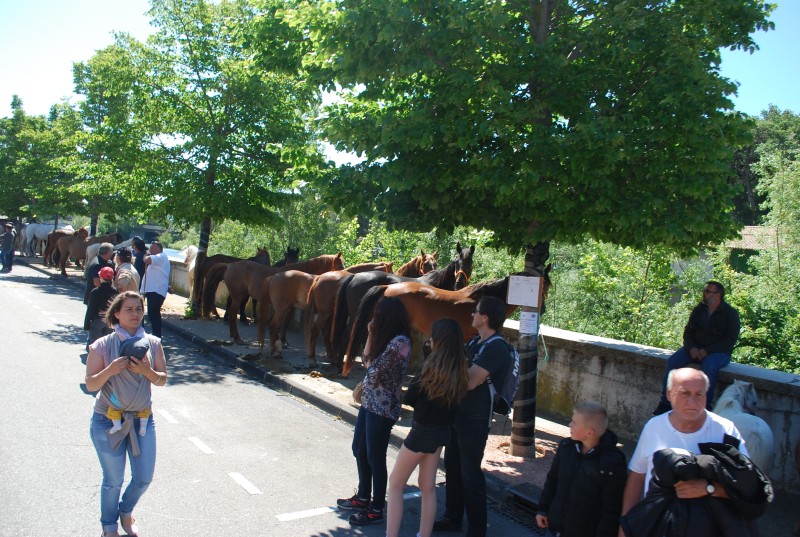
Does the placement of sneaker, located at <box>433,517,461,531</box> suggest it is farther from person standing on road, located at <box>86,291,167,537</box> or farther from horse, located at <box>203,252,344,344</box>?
horse, located at <box>203,252,344,344</box>

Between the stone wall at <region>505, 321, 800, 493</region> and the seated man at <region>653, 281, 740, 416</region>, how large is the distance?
20 centimetres

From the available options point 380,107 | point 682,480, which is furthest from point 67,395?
point 682,480

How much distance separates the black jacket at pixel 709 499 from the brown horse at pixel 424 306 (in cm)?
514

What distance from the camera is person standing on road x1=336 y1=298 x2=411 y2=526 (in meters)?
4.84

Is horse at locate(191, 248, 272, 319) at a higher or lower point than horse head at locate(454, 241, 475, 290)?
lower

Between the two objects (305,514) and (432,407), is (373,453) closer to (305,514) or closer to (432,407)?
(305,514)

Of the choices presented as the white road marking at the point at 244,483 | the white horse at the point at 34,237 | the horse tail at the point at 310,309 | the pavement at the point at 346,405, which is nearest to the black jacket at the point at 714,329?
the pavement at the point at 346,405

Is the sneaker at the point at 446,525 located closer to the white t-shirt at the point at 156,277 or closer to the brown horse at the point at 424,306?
the brown horse at the point at 424,306

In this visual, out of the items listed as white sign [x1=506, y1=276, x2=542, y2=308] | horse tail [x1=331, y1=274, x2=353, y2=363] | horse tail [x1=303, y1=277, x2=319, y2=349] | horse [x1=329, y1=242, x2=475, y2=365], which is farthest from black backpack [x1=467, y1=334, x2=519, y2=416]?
horse tail [x1=303, y1=277, x2=319, y2=349]

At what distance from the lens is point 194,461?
6133mm

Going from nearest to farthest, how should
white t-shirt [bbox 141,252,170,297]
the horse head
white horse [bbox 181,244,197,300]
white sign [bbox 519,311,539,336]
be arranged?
white sign [bbox 519,311,539,336], the horse head, white t-shirt [bbox 141,252,170,297], white horse [bbox 181,244,197,300]

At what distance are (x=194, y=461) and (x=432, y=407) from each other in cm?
299

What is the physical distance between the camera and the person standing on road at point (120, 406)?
4.14 metres

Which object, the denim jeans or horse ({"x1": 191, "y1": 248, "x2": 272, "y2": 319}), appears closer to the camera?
the denim jeans
